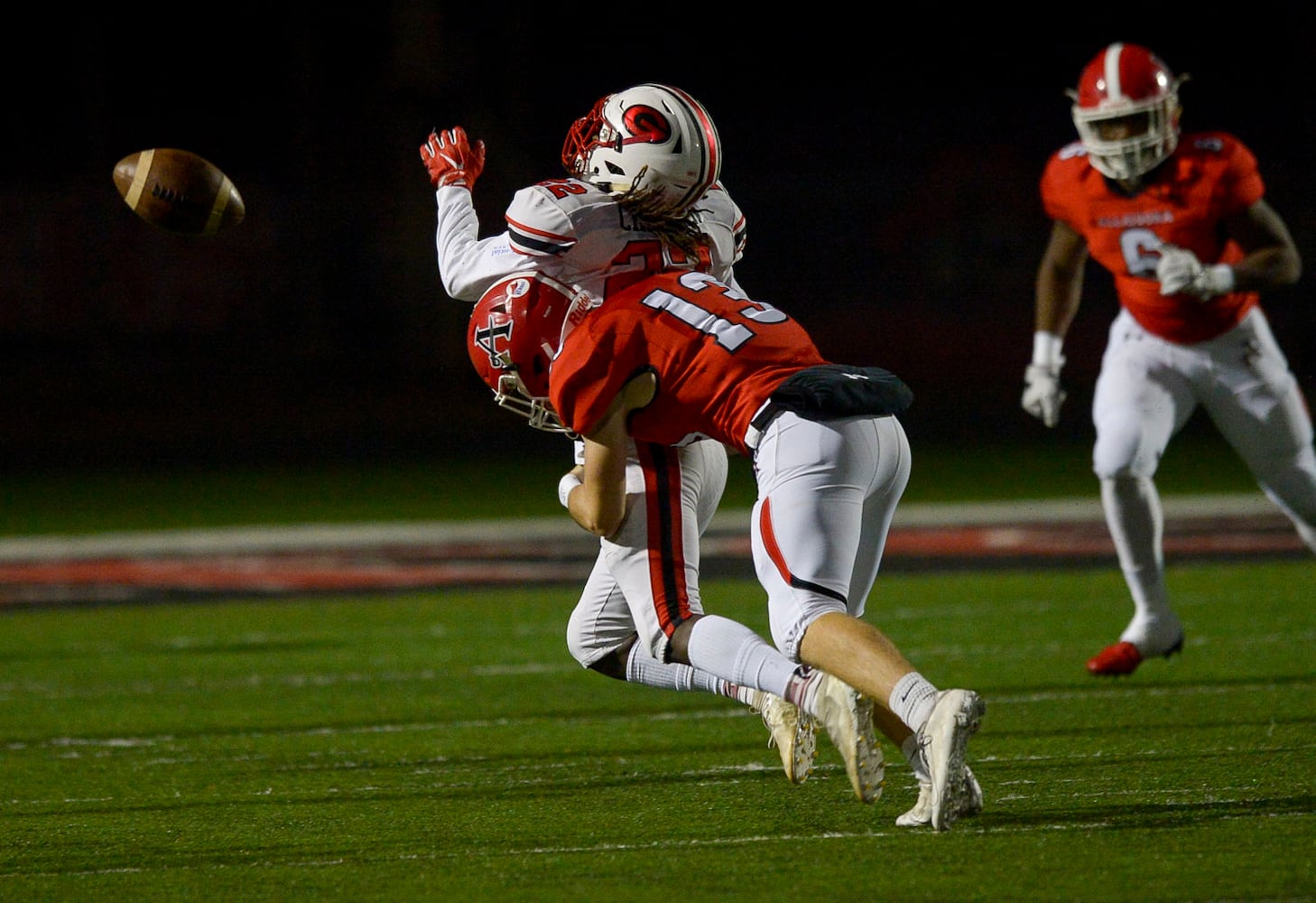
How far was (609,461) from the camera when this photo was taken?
12.1ft

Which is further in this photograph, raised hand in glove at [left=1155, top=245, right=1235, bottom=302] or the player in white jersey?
raised hand in glove at [left=1155, top=245, right=1235, bottom=302]

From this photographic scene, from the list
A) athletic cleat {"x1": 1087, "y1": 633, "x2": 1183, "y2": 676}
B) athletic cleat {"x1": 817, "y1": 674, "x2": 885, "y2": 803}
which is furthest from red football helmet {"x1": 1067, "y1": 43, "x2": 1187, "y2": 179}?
athletic cleat {"x1": 817, "y1": 674, "x2": 885, "y2": 803}

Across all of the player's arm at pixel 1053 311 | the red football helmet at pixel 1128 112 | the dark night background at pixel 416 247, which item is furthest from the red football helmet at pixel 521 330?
the dark night background at pixel 416 247

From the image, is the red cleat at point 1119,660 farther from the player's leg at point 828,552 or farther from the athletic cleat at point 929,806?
the player's leg at point 828,552

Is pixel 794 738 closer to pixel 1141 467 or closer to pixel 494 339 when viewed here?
pixel 494 339

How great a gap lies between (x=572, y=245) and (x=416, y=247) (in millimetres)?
15017

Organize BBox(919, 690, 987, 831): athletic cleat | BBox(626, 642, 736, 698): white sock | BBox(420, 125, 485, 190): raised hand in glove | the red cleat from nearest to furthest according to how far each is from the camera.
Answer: BBox(919, 690, 987, 831): athletic cleat, BBox(626, 642, 736, 698): white sock, BBox(420, 125, 485, 190): raised hand in glove, the red cleat

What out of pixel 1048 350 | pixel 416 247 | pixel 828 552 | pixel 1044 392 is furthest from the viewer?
pixel 416 247

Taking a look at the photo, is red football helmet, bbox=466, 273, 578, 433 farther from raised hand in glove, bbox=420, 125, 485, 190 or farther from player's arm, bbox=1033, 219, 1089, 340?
player's arm, bbox=1033, 219, 1089, 340

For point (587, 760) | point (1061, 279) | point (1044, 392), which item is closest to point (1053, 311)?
point (1061, 279)

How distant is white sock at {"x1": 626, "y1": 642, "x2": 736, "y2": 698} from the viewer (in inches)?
162

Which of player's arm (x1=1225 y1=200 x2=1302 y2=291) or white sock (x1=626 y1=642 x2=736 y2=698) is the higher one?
player's arm (x1=1225 y1=200 x2=1302 y2=291)

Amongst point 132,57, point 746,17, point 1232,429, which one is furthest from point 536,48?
point 1232,429

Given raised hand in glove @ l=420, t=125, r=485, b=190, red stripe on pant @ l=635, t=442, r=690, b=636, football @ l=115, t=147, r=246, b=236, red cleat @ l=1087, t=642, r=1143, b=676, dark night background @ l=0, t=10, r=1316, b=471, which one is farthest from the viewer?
dark night background @ l=0, t=10, r=1316, b=471
